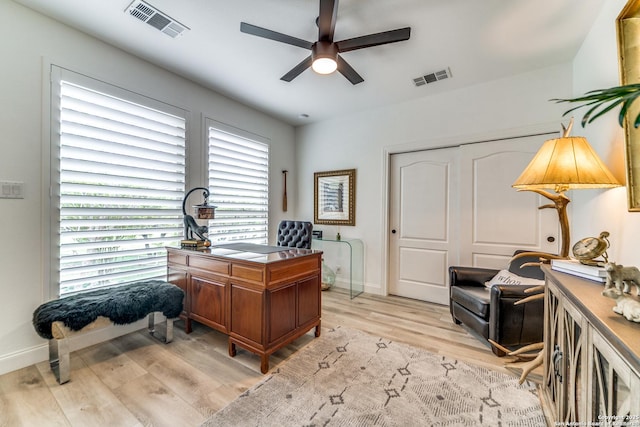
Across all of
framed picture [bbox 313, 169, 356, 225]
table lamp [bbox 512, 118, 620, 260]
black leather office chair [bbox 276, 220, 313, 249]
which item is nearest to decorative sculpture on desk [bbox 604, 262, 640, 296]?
table lamp [bbox 512, 118, 620, 260]

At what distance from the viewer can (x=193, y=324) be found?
276 cm

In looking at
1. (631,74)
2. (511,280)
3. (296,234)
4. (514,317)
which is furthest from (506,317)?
(296,234)

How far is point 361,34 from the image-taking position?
7.44 ft

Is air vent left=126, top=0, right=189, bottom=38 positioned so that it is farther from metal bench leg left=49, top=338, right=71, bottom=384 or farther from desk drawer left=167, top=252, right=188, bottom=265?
metal bench leg left=49, top=338, right=71, bottom=384

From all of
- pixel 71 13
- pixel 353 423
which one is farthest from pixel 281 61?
pixel 353 423

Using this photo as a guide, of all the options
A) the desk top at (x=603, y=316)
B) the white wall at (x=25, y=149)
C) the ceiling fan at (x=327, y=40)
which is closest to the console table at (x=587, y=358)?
the desk top at (x=603, y=316)

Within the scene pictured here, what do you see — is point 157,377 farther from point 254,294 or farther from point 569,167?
point 569,167

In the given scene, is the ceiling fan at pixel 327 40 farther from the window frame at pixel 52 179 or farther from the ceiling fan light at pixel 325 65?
the window frame at pixel 52 179

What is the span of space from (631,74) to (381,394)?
2216mm

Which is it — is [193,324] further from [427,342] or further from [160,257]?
[427,342]

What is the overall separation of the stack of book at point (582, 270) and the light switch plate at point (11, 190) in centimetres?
376

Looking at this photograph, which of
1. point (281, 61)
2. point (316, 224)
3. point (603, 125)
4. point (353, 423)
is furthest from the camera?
point (316, 224)

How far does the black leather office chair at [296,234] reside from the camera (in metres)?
3.45

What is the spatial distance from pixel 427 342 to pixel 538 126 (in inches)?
101
